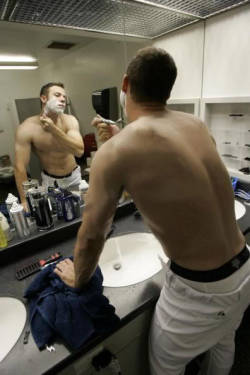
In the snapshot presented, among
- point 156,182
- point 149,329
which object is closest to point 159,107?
point 156,182

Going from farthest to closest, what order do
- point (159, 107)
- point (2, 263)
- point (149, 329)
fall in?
1. point (2, 263)
2. point (149, 329)
3. point (159, 107)

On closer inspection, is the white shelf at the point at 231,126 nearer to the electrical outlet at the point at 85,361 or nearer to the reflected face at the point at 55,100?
the reflected face at the point at 55,100

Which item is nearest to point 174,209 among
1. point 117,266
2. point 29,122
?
point 117,266

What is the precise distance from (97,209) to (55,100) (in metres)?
0.72

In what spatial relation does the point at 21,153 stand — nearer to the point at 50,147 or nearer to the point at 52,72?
the point at 50,147

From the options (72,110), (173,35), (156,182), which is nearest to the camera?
(156,182)

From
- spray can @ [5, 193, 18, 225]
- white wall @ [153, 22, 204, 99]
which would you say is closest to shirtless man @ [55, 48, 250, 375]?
spray can @ [5, 193, 18, 225]

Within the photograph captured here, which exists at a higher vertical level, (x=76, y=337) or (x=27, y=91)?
(x=27, y=91)

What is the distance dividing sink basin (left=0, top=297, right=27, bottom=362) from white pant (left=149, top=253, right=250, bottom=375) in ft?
1.64

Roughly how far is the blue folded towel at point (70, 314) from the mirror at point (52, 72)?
0.62 meters

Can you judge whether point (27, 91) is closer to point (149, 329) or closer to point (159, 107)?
point (159, 107)

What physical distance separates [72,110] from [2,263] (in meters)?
0.85

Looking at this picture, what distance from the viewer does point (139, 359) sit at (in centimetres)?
95

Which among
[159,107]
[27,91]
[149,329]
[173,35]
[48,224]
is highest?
[173,35]
